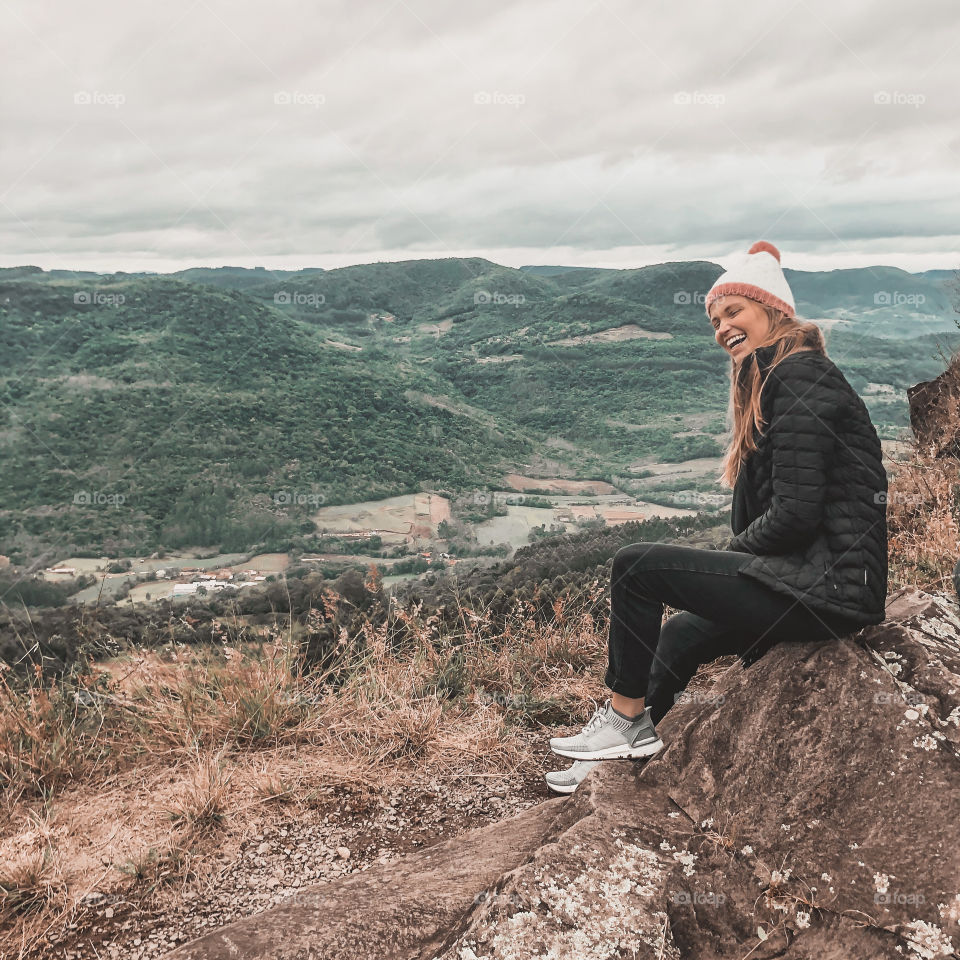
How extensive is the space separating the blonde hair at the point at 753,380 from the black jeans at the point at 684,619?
349 millimetres

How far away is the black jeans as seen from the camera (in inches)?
91.4

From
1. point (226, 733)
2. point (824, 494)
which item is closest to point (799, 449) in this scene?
point (824, 494)

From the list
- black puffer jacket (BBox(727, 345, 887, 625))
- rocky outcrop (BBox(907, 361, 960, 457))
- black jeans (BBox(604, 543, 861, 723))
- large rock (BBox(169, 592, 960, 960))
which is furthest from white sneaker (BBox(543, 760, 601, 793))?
rocky outcrop (BBox(907, 361, 960, 457))

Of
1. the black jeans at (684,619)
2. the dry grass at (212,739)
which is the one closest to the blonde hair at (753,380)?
the black jeans at (684,619)

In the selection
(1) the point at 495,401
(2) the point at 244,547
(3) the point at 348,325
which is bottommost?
(2) the point at 244,547

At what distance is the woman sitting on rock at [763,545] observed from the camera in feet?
7.21

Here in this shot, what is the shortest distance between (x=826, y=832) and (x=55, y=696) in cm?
312

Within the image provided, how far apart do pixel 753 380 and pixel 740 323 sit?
0.89ft

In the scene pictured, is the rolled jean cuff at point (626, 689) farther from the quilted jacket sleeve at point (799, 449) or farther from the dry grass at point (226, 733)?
the dry grass at point (226, 733)

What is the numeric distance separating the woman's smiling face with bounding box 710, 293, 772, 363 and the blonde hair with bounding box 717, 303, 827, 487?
0.02 m

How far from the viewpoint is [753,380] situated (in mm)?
2373

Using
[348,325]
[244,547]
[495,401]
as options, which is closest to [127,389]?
[244,547]

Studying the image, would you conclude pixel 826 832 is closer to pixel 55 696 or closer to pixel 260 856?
pixel 260 856

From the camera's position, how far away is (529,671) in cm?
425
